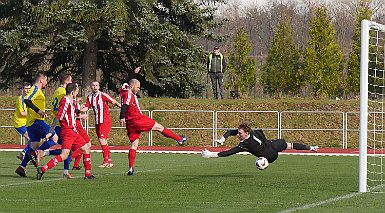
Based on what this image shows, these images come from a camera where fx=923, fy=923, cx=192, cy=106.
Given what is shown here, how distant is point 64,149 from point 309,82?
3272 centimetres

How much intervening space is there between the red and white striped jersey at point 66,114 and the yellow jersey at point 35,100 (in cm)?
162

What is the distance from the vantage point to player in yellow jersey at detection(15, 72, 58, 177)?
1884cm

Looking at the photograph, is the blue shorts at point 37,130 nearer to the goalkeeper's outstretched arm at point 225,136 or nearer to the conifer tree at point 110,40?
the goalkeeper's outstretched arm at point 225,136

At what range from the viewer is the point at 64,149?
1738 cm

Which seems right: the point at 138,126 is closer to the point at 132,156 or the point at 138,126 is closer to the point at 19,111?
the point at 132,156

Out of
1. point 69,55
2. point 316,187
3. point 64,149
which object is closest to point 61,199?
point 64,149

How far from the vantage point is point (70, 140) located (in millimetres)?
17469

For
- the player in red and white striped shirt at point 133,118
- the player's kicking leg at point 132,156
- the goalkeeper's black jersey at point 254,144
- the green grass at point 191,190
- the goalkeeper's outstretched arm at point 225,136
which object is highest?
the player in red and white striped shirt at point 133,118

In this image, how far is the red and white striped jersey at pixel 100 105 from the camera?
847 inches

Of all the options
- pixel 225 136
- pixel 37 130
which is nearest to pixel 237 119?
pixel 37 130

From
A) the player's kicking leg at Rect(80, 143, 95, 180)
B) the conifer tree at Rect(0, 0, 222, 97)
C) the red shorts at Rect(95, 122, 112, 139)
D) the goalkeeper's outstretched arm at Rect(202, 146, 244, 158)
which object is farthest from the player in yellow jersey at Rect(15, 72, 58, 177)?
the conifer tree at Rect(0, 0, 222, 97)

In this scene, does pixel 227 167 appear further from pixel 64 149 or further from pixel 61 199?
pixel 61 199

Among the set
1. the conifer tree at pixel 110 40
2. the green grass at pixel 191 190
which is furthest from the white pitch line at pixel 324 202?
the conifer tree at pixel 110 40

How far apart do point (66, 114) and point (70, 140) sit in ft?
1.63
